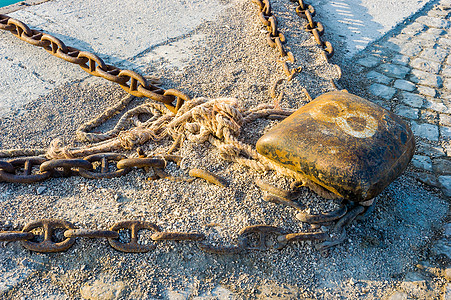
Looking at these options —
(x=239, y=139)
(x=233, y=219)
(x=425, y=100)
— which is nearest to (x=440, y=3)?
(x=425, y=100)

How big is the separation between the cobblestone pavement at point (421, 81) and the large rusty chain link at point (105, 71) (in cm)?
186

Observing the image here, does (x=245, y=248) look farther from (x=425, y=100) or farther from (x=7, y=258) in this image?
(x=425, y=100)

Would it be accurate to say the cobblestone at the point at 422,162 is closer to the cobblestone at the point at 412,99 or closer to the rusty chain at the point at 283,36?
the cobblestone at the point at 412,99

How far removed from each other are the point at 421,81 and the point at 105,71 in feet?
9.91

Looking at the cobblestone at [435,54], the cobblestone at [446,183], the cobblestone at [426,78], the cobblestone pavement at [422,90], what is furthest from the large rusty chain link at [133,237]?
the cobblestone at [435,54]

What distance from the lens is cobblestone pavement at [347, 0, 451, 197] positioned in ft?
9.74

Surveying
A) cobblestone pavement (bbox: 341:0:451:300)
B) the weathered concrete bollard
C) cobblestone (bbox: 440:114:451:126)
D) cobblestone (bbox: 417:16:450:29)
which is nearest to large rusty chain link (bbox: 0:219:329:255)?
the weathered concrete bollard

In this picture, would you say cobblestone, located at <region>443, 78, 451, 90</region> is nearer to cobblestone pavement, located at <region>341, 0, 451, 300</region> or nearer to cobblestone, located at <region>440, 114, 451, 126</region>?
cobblestone pavement, located at <region>341, 0, 451, 300</region>

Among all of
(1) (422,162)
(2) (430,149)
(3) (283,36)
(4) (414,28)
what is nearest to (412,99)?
(2) (430,149)

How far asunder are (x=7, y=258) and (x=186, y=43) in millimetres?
2792

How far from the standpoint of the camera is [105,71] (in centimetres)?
318

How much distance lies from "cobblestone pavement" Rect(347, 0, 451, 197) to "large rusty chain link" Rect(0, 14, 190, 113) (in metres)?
1.86

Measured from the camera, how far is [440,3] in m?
5.25

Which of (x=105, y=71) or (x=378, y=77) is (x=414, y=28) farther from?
(x=105, y=71)
